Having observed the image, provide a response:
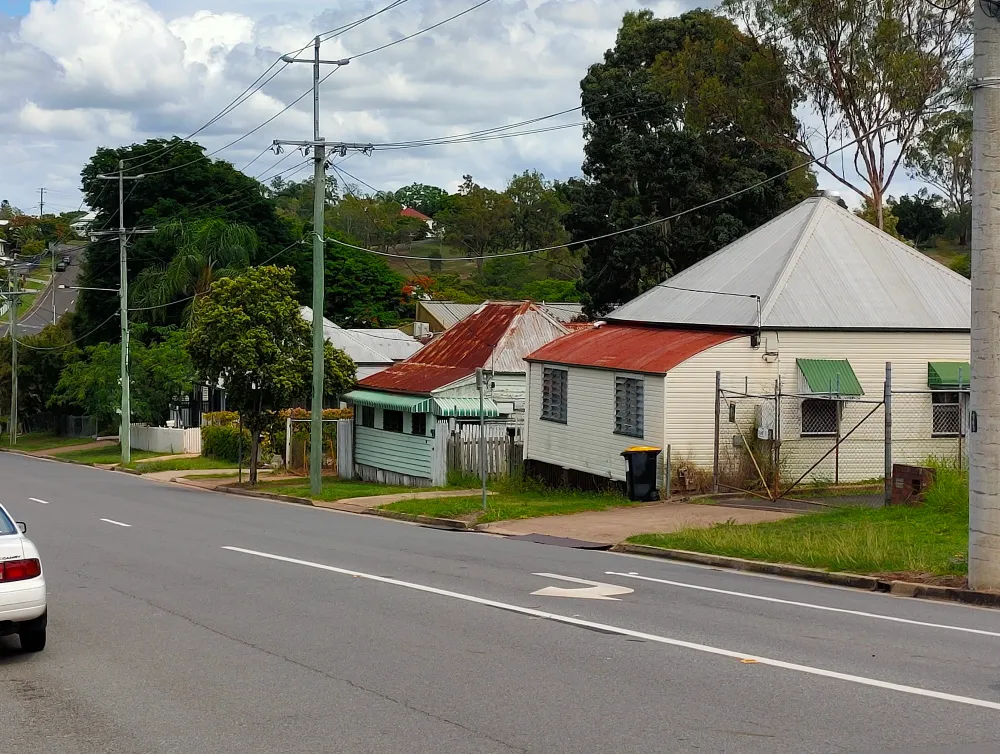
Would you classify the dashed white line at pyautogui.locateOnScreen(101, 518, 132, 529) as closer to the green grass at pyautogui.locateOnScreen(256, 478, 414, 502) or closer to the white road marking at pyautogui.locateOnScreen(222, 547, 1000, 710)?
the green grass at pyautogui.locateOnScreen(256, 478, 414, 502)

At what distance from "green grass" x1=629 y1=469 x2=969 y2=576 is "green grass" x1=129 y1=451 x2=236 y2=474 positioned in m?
31.8

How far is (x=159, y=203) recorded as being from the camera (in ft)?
223

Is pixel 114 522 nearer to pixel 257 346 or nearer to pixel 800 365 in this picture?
pixel 257 346

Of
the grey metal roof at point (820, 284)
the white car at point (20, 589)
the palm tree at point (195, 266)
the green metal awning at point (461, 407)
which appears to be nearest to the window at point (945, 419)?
the grey metal roof at point (820, 284)

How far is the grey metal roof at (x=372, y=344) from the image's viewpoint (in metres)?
55.7

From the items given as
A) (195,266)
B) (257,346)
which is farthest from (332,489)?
(195,266)

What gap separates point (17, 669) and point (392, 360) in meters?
47.1

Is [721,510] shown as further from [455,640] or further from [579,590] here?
[455,640]

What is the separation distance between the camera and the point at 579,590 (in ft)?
47.0

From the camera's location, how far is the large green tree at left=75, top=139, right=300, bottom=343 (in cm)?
6875

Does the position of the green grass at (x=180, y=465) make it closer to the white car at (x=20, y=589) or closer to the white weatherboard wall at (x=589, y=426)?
the white weatherboard wall at (x=589, y=426)

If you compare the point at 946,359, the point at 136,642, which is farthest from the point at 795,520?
the point at 136,642

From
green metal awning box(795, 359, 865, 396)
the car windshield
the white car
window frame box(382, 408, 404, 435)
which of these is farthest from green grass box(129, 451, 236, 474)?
the white car

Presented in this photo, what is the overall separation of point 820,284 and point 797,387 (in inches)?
108
